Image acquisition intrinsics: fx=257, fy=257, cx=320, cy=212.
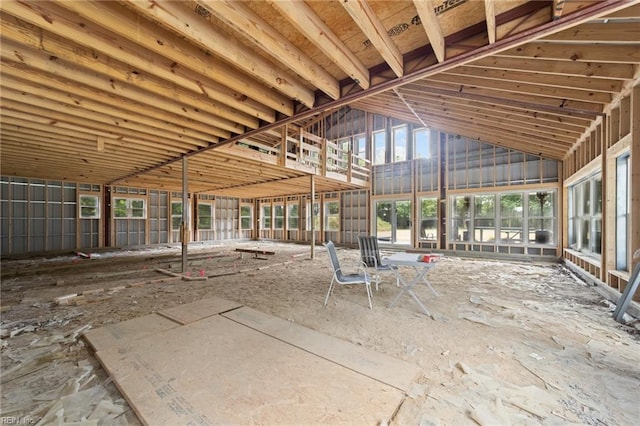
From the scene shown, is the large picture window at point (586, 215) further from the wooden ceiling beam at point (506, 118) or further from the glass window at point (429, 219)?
the glass window at point (429, 219)

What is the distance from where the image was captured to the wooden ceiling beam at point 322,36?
198cm

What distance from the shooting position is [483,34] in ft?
7.66

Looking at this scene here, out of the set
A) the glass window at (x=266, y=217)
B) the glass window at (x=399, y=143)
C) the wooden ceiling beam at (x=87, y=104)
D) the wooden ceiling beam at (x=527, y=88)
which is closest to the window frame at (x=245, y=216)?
the glass window at (x=266, y=217)

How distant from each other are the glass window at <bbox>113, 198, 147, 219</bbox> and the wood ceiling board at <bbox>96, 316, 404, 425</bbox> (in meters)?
11.1

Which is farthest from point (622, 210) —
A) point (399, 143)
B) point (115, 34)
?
point (399, 143)

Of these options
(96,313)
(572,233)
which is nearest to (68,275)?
(96,313)

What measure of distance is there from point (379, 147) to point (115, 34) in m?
10.7

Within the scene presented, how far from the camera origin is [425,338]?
2781 mm

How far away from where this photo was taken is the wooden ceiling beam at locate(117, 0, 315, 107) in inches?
79.5

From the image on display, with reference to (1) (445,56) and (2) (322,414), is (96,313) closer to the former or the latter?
(2) (322,414)

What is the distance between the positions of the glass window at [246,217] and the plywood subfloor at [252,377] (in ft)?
43.1

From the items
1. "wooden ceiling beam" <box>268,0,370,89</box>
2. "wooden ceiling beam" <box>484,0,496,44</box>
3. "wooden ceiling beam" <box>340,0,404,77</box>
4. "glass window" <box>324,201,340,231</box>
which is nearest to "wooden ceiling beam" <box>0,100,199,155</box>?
"wooden ceiling beam" <box>268,0,370,89</box>

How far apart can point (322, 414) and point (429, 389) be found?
85 centimetres

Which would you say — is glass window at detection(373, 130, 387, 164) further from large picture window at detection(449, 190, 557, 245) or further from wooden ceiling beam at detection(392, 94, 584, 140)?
wooden ceiling beam at detection(392, 94, 584, 140)
